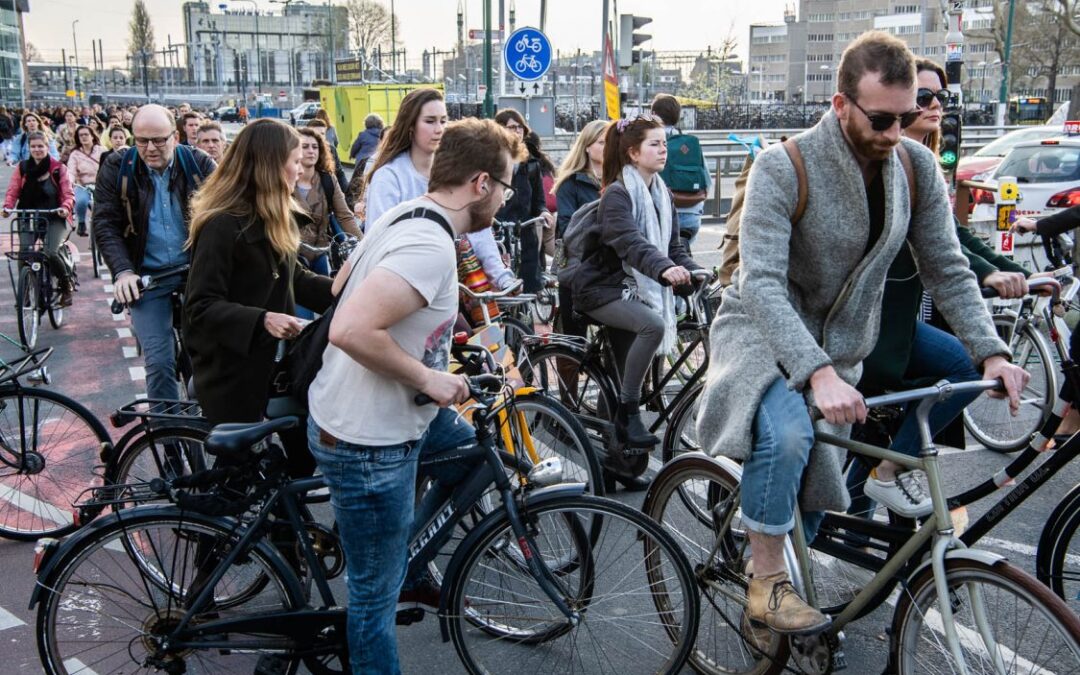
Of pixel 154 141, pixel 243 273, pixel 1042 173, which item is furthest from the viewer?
pixel 1042 173

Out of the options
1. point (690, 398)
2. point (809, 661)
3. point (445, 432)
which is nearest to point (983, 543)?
point (690, 398)

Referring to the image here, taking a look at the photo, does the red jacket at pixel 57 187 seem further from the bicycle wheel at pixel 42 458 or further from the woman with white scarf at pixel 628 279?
the woman with white scarf at pixel 628 279

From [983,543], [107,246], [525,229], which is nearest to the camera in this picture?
[983,543]

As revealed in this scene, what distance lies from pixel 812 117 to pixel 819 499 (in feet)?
145

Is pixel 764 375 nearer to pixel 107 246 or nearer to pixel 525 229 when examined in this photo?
pixel 107 246

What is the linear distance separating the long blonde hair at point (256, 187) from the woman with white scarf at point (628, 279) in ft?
5.90

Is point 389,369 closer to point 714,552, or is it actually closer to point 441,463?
point 441,463

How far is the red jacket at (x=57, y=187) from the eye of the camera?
967 centimetres

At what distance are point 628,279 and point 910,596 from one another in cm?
272

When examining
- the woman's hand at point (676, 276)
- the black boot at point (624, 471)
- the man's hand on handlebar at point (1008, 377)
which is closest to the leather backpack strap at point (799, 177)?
the man's hand on handlebar at point (1008, 377)

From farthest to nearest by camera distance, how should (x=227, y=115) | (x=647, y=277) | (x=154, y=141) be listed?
(x=227, y=115)
(x=647, y=277)
(x=154, y=141)

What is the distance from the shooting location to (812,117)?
4466cm

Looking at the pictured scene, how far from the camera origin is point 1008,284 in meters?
3.45

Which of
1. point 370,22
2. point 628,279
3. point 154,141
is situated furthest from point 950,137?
point 370,22
